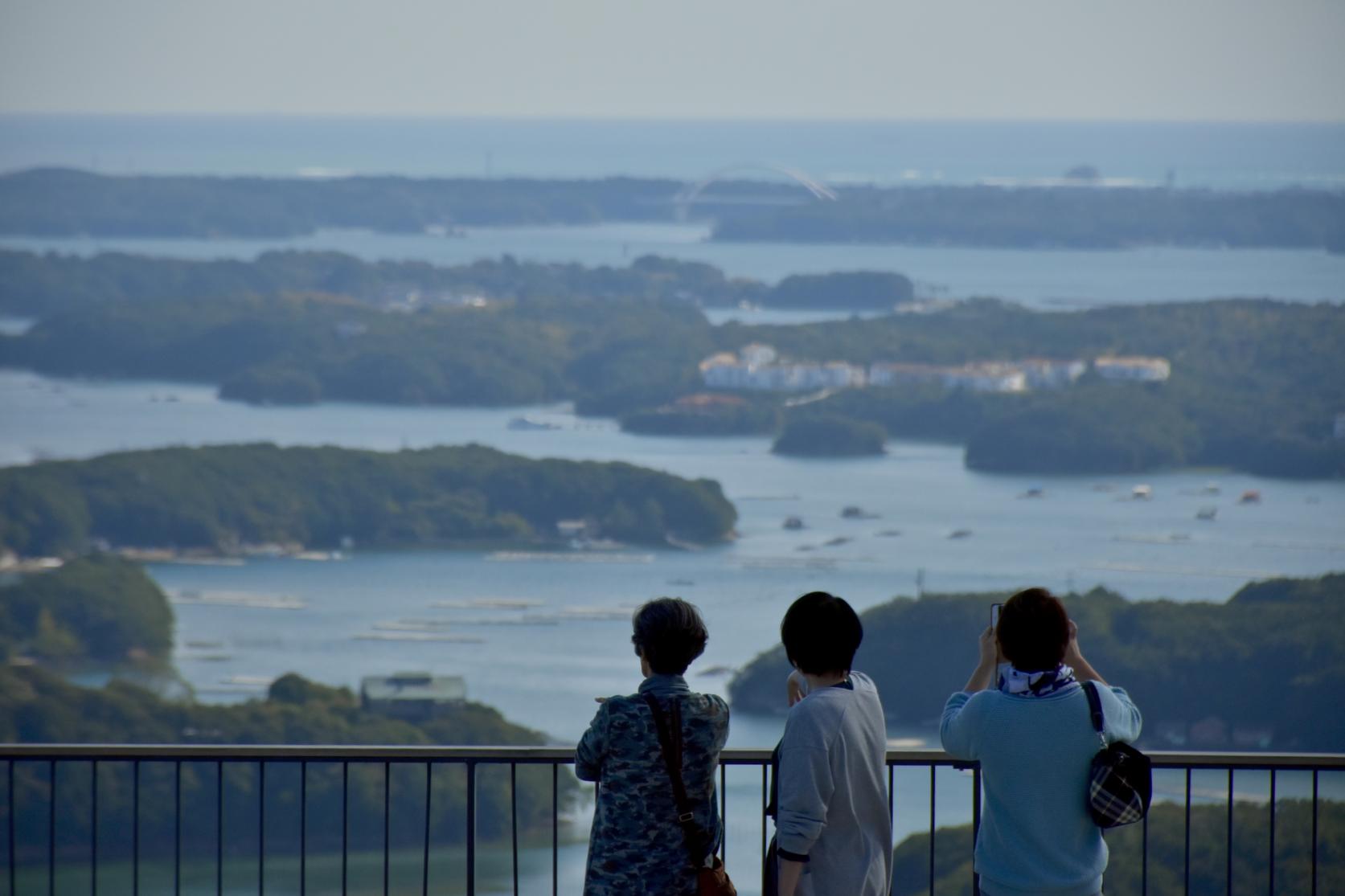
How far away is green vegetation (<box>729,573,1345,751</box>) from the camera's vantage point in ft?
178

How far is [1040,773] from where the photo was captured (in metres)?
2.90

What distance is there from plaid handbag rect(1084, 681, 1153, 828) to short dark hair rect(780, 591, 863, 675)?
0.45 meters

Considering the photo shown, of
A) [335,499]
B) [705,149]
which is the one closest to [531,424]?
[335,499]

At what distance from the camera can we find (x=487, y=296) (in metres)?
117

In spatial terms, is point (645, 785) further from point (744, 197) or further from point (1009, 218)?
point (744, 197)

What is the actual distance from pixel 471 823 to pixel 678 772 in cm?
132

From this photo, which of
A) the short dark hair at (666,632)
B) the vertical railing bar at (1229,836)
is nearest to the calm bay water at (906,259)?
the vertical railing bar at (1229,836)

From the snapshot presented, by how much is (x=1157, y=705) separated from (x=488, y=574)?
117 feet

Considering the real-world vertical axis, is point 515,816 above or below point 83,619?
above

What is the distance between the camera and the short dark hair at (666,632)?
302cm

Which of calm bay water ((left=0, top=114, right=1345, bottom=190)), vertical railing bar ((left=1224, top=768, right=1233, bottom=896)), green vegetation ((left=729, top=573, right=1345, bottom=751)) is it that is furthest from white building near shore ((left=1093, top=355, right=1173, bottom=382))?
vertical railing bar ((left=1224, top=768, right=1233, bottom=896))

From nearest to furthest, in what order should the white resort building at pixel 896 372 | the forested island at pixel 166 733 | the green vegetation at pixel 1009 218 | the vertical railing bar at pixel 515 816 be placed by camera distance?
the vertical railing bar at pixel 515 816 → the forested island at pixel 166 733 → the white resort building at pixel 896 372 → the green vegetation at pixel 1009 218

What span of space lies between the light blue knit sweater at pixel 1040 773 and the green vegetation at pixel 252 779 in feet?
106

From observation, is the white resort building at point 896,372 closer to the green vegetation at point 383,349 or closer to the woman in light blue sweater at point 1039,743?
the green vegetation at point 383,349
